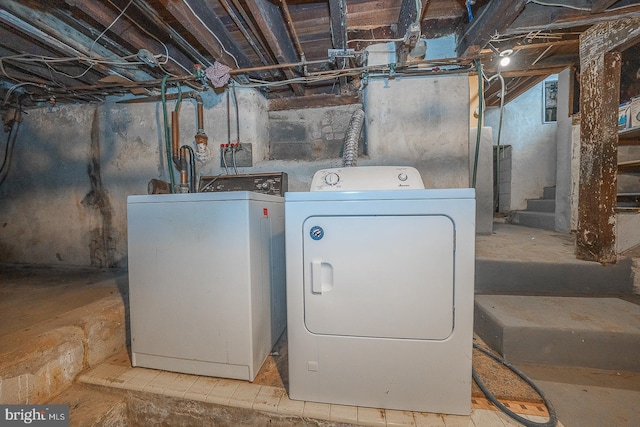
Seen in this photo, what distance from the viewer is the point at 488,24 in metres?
1.65

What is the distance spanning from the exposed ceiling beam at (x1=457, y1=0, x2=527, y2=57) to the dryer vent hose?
97 cm

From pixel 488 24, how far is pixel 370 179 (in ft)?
4.72

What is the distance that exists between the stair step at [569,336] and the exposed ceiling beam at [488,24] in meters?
1.85

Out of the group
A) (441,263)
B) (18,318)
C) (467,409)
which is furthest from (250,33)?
(467,409)

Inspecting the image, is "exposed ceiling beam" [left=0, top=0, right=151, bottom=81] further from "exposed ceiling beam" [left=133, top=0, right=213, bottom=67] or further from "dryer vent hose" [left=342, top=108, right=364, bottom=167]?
"dryer vent hose" [left=342, top=108, right=364, bottom=167]

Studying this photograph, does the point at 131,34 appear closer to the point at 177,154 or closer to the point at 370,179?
the point at 177,154

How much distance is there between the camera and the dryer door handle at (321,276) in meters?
1.01

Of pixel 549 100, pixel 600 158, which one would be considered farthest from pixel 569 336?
pixel 549 100

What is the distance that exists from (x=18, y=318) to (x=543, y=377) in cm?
301

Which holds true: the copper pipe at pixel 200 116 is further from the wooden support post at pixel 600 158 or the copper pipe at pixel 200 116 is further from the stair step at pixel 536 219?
the stair step at pixel 536 219

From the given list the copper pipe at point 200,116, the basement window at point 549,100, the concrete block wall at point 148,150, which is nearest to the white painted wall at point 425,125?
the concrete block wall at point 148,150

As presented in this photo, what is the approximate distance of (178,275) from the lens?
1191 millimetres

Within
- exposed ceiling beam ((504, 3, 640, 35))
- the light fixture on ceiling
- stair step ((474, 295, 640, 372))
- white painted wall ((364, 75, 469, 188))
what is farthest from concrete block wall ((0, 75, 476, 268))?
stair step ((474, 295, 640, 372))

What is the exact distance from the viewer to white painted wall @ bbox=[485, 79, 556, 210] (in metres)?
4.09
